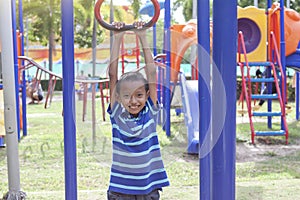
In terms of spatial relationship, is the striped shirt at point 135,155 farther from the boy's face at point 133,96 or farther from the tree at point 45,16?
the tree at point 45,16

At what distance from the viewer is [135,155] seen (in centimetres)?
227

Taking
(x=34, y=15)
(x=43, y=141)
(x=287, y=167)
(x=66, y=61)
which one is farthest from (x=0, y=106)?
(x=34, y=15)

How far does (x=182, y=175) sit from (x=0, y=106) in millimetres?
3343

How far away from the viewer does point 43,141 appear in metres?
7.25

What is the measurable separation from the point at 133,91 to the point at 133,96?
2 cm

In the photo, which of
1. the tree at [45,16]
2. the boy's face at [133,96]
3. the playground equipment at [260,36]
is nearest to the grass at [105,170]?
the boy's face at [133,96]

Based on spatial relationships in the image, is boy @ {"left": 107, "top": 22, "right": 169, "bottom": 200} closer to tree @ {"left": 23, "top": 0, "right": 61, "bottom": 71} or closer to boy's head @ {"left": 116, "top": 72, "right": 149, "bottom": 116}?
boy's head @ {"left": 116, "top": 72, "right": 149, "bottom": 116}

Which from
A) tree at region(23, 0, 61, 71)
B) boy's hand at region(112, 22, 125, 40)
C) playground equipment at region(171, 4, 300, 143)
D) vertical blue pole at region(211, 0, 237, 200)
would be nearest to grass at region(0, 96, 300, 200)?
boy's hand at region(112, 22, 125, 40)

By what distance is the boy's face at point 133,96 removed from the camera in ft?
7.63

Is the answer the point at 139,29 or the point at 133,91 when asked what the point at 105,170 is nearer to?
the point at 133,91

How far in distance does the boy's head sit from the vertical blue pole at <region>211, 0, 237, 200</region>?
98cm

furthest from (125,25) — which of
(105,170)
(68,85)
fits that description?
(105,170)

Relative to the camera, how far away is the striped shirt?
2.27m

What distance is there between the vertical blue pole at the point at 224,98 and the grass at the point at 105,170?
1.16m
